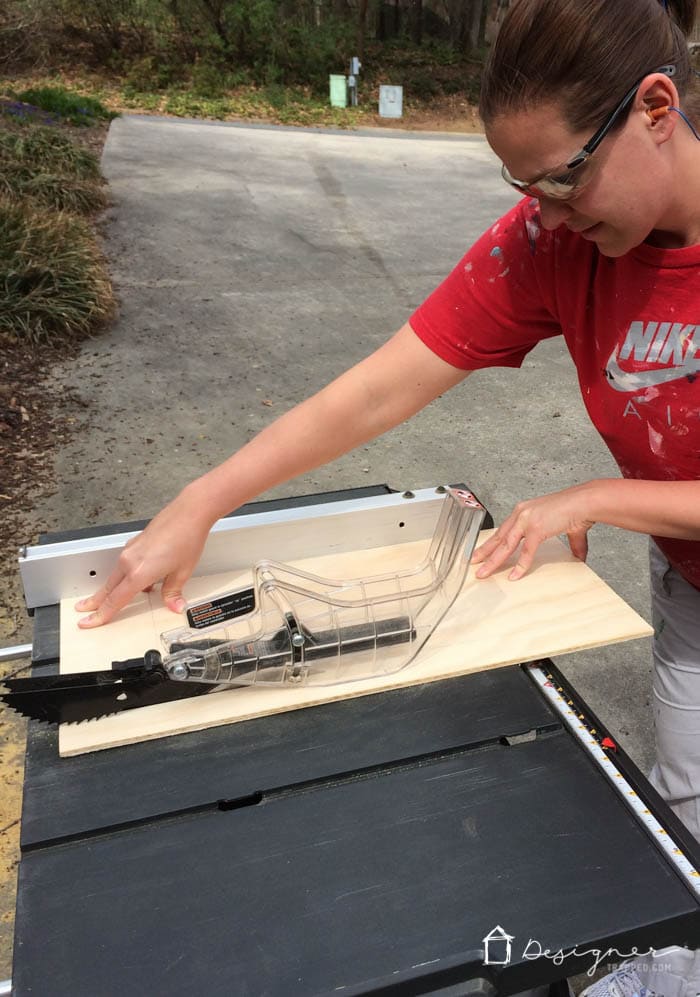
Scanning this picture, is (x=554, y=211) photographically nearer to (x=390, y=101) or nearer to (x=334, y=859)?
(x=334, y=859)

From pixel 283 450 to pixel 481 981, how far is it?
90cm

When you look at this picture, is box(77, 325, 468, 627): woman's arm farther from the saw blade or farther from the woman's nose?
the woman's nose

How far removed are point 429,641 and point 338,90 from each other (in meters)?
14.3

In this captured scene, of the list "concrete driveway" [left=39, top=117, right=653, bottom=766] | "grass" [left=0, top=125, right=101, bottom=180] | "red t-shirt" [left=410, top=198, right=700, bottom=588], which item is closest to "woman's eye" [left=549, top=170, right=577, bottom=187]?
"red t-shirt" [left=410, top=198, right=700, bottom=588]

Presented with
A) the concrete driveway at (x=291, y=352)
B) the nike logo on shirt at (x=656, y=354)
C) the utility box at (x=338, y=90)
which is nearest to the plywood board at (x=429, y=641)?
the nike logo on shirt at (x=656, y=354)

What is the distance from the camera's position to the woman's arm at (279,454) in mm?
1364

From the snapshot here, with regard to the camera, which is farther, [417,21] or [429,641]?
[417,21]

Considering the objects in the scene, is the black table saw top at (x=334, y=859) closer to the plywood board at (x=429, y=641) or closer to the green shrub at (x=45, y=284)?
the plywood board at (x=429, y=641)

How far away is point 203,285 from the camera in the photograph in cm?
587

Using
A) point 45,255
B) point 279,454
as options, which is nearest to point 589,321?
point 279,454

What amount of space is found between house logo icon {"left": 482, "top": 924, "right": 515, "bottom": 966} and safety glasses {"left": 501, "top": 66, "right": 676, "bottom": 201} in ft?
3.14

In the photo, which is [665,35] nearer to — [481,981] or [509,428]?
[481,981]

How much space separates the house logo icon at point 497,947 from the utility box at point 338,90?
1470 cm

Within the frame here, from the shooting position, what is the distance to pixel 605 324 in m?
1.32
